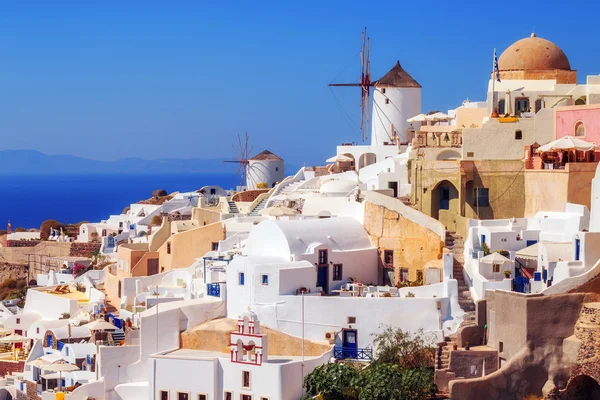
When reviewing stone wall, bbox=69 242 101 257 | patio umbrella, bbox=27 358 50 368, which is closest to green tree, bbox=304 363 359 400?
patio umbrella, bbox=27 358 50 368

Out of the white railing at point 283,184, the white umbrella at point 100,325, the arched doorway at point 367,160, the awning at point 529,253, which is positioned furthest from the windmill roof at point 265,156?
the awning at point 529,253

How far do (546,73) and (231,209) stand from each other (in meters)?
12.9

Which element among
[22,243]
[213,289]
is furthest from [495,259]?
[22,243]

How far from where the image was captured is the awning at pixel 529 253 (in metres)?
30.0

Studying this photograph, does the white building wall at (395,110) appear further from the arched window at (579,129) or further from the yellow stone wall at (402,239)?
the yellow stone wall at (402,239)

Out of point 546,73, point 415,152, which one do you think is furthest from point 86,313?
point 546,73

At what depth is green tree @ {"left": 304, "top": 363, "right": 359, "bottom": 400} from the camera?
88.5ft

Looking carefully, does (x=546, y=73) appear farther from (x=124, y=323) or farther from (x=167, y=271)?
(x=124, y=323)

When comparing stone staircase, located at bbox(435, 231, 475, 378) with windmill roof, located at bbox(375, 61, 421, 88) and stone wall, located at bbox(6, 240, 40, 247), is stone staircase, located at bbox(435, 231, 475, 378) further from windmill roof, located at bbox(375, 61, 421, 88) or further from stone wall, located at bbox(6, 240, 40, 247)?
stone wall, located at bbox(6, 240, 40, 247)

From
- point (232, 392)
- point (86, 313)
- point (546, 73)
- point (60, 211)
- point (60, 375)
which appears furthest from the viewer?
point (60, 211)

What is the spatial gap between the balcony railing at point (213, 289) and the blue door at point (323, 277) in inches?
108

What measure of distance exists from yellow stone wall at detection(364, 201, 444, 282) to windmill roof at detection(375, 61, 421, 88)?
58.9 ft

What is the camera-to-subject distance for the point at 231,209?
147ft

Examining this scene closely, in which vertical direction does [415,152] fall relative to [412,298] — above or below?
above
